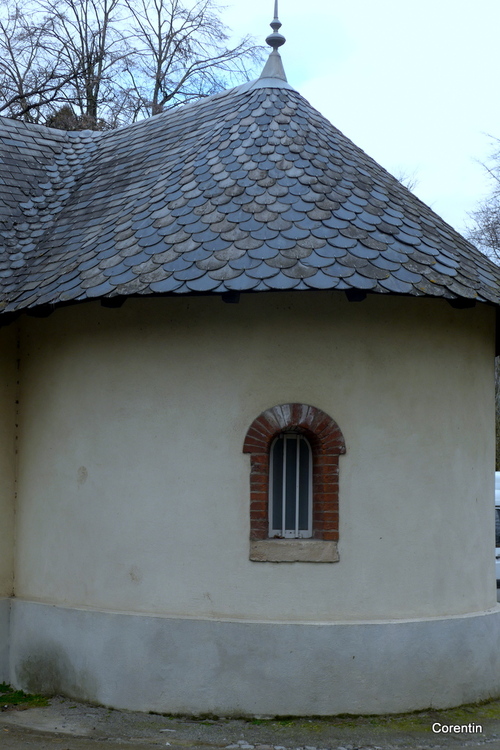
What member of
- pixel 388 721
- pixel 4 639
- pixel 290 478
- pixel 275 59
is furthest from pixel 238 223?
pixel 4 639

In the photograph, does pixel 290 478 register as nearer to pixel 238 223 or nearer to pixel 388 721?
pixel 388 721

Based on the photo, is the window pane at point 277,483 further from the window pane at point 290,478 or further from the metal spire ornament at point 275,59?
the metal spire ornament at point 275,59

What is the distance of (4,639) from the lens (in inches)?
376

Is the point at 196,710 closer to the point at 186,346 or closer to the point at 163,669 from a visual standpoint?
the point at 163,669

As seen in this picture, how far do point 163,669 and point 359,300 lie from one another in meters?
3.57

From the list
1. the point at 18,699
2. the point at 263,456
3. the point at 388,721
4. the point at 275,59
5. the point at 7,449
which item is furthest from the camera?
the point at 275,59

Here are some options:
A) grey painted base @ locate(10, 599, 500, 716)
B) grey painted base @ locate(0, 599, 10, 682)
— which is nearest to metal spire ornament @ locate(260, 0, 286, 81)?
grey painted base @ locate(10, 599, 500, 716)

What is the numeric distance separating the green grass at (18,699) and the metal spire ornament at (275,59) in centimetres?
674

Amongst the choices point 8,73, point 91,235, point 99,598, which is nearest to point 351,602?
Result: point 99,598

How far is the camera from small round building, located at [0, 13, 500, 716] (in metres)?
8.30

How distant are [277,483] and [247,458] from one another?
0.43 metres

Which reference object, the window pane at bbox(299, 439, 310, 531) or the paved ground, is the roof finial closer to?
the window pane at bbox(299, 439, 310, 531)

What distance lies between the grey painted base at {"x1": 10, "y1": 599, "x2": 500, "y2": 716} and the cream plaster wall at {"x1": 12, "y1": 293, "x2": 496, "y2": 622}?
176 mm

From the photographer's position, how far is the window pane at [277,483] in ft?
28.8
